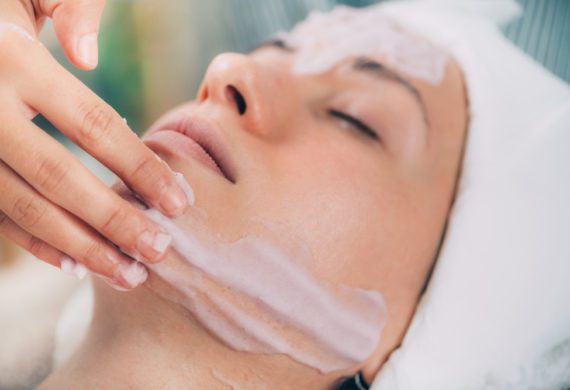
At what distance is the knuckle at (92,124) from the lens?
22.7 inches

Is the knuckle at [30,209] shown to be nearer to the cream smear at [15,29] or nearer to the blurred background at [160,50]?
the cream smear at [15,29]

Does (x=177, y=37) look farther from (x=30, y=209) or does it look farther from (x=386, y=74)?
(x=30, y=209)

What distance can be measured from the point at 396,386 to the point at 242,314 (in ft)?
1.05

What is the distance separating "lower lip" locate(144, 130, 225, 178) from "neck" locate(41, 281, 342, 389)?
0.20 metres

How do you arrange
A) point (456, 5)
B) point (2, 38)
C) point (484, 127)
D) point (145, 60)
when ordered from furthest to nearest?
point (145, 60) < point (456, 5) < point (484, 127) < point (2, 38)

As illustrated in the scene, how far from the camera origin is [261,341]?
72 centimetres

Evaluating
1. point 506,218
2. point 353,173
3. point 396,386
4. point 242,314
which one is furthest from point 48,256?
point 506,218

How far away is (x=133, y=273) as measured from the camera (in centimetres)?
63

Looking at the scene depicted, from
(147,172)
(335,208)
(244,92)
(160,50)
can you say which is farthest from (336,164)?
(160,50)

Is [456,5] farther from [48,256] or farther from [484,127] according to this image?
[48,256]

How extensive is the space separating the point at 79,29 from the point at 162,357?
0.47 metres

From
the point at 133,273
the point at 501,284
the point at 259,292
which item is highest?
the point at 133,273

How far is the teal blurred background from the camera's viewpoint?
4.88ft

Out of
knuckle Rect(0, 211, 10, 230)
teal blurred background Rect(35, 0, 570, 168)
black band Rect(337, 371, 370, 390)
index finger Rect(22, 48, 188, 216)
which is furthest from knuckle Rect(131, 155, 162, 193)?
teal blurred background Rect(35, 0, 570, 168)
